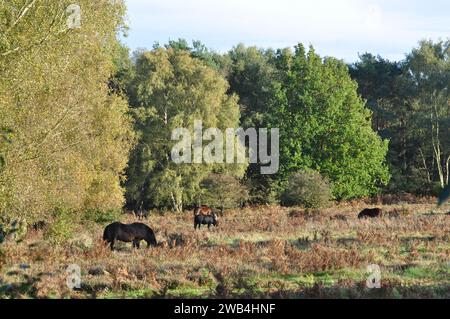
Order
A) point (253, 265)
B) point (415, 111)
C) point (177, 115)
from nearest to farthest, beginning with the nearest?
point (253, 265), point (177, 115), point (415, 111)

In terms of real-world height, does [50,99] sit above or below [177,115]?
below

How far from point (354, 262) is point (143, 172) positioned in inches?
1153

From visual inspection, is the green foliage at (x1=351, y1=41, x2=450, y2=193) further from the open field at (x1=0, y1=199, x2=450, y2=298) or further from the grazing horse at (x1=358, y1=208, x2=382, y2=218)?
the open field at (x1=0, y1=199, x2=450, y2=298)

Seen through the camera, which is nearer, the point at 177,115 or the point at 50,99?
the point at 50,99

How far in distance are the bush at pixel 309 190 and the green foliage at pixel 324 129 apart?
481cm

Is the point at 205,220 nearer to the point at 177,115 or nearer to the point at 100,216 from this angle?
the point at 100,216

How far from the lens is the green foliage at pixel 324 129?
135 feet

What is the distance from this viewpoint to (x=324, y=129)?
136 ft

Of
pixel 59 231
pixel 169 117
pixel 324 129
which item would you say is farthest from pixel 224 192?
pixel 59 231

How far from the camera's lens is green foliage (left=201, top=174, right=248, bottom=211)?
1508 inches

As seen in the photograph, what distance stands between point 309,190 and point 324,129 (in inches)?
301

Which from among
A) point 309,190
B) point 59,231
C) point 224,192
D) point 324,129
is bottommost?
point 59,231
